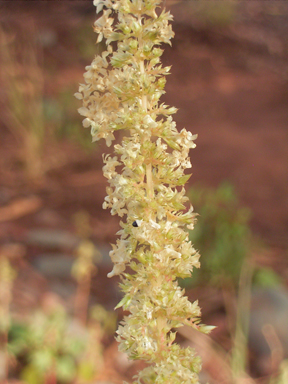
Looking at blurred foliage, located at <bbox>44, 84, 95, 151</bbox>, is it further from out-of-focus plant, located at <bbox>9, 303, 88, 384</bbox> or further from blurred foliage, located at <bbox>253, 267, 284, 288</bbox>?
out-of-focus plant, located at <bbox>9, 303, 88, 384</bbox>

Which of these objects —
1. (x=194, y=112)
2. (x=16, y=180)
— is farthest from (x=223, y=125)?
(x=16, y=180)

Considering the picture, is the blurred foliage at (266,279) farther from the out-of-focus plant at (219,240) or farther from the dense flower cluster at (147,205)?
the dense flower cluster at (147,205)

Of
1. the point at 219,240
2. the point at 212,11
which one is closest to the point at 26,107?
the point at 219,240

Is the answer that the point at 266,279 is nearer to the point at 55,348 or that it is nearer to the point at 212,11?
the point at 55,348

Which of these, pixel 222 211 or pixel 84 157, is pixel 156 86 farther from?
pixel 84 157

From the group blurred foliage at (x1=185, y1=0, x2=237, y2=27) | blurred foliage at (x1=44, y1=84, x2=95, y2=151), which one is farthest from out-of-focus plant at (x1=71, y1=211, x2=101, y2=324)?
blurred foliage at (x1=185, y1=0, x2=237, y2=27)
